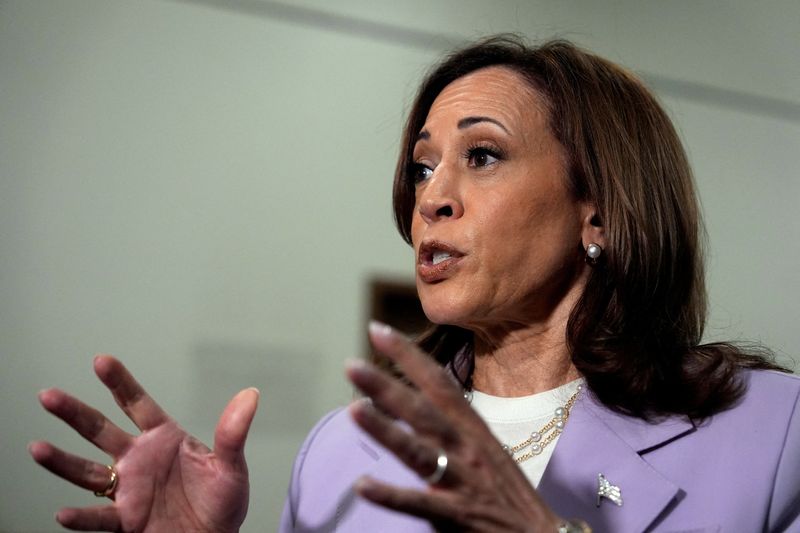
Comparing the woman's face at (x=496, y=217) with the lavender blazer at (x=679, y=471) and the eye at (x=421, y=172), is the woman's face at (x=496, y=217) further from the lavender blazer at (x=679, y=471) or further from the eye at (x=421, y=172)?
the lavender blazer at (x=679, y=471)

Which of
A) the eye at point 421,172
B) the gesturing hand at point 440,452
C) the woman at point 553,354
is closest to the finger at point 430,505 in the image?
the gesturing hand at point 440,452

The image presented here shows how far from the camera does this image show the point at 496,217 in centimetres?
141

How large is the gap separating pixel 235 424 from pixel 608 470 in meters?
0.58

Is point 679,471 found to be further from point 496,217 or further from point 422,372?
point 422,372

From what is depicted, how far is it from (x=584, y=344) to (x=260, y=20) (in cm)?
211

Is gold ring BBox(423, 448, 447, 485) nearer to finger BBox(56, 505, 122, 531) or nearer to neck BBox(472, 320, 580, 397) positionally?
finger BBox(56, 505, 122, 531)

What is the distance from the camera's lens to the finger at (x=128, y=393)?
3.73ft

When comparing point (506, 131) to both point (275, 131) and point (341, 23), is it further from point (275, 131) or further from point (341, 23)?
point (341, 23)

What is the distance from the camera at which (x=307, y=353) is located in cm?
295

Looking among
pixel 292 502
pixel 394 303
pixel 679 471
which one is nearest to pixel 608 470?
pixel 679 471

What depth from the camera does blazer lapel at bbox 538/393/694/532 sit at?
1.21m

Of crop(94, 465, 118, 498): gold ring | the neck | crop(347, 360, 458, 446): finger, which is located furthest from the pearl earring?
crop(94, 465, 118, 498): gold ring

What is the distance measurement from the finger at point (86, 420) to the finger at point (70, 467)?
4cm

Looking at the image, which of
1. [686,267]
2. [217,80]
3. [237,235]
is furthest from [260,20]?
[686,267]
